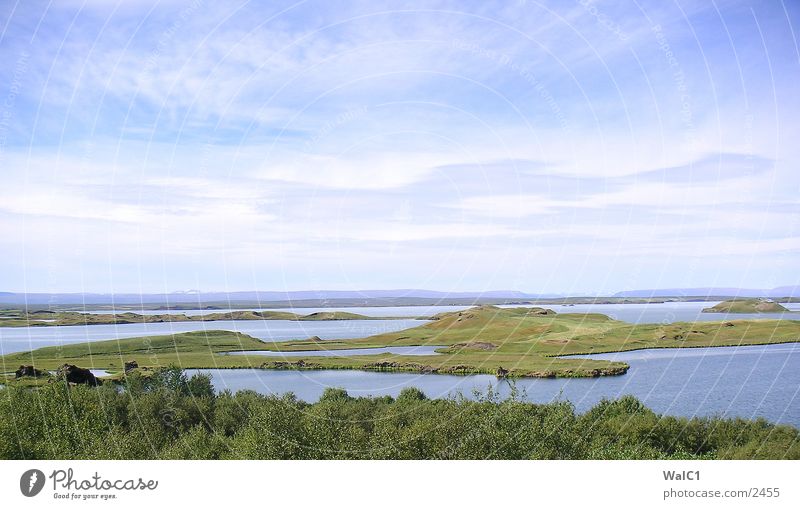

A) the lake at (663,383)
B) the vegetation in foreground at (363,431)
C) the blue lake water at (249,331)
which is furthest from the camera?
the blue lake water at (249,331)

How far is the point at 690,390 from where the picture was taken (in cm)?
2281

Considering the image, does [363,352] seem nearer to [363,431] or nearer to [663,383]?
[363,431]

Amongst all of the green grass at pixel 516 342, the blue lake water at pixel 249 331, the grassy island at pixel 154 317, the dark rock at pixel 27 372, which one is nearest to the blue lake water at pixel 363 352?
the green grass at pixel 516 342

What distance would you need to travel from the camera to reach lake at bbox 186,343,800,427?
1997cm

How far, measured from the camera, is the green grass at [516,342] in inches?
848

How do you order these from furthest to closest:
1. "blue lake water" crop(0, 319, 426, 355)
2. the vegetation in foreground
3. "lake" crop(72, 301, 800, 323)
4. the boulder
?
the boulder, "blue lake water" crop(0, 319, 426, 355), "lake" crop(72, 301, 800, 323), the vegetation in foreground

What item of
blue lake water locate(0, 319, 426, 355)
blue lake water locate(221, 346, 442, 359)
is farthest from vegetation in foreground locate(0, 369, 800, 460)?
blue lake water locate(0, 319, 426, 355)

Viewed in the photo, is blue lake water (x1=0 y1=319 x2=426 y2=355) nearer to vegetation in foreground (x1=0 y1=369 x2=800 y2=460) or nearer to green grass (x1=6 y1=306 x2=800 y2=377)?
green grass (x1=6 y1=306 x2=800 y2=377)

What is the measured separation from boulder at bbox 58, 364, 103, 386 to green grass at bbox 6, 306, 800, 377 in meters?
1.00

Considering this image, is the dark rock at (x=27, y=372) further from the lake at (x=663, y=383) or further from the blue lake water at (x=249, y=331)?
the lake at (x=663, y=383)

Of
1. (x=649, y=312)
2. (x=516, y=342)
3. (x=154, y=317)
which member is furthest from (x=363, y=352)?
(x=649, y=312)
